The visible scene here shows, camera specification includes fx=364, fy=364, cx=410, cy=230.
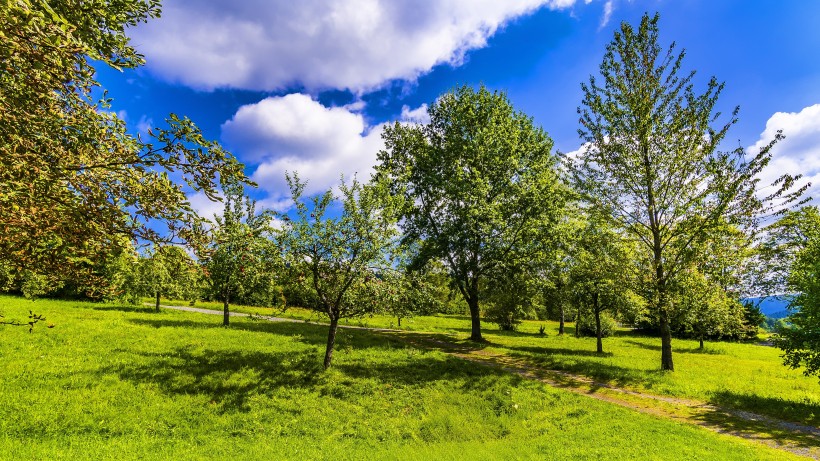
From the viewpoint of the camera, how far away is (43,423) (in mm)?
12172

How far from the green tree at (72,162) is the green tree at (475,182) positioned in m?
21.0

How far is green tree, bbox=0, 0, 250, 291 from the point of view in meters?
4.48

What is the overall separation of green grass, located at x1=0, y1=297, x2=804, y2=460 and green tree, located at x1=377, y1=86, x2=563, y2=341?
34.6 ft

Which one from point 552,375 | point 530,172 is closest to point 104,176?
point 552,375

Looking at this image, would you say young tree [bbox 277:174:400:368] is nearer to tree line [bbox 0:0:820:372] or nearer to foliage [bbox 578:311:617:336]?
tree line [bbox 0:0:820:372]

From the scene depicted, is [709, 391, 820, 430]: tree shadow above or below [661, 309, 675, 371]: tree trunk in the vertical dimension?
Answer: below

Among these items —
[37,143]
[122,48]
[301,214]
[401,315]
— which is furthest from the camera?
[401,315]

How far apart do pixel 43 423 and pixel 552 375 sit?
910 inches

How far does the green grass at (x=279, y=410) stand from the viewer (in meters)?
12.1

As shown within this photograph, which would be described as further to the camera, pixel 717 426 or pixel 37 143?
pixel 717 426

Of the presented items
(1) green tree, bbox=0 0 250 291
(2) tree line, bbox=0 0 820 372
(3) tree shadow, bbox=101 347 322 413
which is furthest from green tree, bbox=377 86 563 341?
(1) green tree, bbox=0 0 250 291

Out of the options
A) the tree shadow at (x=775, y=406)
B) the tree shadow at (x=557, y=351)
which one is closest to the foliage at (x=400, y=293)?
the tree shadow at (x=557, y=351)

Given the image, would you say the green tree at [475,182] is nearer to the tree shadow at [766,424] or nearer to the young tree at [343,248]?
the young tree at [343,248]

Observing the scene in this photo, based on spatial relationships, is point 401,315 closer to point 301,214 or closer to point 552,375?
point 301,214
